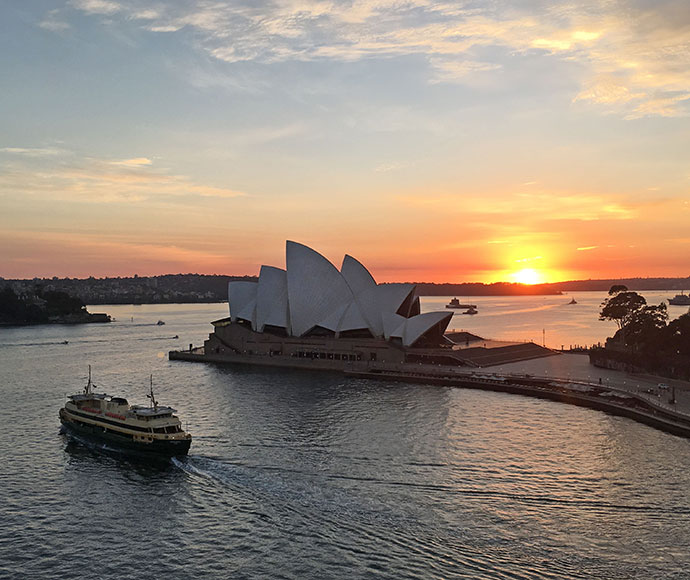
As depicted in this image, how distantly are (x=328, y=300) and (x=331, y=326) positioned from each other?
281 cm

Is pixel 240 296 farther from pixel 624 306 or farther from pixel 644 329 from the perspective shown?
pixel 644 329

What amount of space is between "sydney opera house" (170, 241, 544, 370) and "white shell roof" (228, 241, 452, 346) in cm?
9

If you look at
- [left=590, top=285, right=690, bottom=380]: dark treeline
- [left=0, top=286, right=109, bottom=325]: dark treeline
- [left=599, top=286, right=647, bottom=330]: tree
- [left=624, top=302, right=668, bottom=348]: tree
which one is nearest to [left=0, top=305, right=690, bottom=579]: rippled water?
[left=590, top=285, right=690, bottom=380]: dark treeline

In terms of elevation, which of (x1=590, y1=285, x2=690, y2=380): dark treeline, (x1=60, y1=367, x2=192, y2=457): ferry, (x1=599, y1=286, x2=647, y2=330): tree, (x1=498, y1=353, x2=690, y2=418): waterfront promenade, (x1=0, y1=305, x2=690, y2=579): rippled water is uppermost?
(x1=599, y1=286, x2=647, y2=330): tree

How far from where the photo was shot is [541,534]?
58.4 ft

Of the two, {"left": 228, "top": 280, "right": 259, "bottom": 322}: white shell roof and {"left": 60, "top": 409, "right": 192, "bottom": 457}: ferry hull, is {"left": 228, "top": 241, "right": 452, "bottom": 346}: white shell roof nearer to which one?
{"left": 228, "top": 280, "right": 259, "bottom": 322}: white shell roof

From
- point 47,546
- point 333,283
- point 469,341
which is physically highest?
point 333,283

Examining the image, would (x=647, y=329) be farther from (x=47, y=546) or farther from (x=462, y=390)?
(x=47, y=546)

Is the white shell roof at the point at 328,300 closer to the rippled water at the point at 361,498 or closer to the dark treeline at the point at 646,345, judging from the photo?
the dark treeline at the point at 646,345

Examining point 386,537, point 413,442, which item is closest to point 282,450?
point 413,442

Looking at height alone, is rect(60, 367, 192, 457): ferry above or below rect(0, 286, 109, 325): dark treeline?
below

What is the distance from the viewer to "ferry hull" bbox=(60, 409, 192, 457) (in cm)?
2611

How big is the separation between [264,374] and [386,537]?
3535 centimetres

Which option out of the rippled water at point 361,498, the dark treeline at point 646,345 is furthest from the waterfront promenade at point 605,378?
the rippled water at point 361,498
